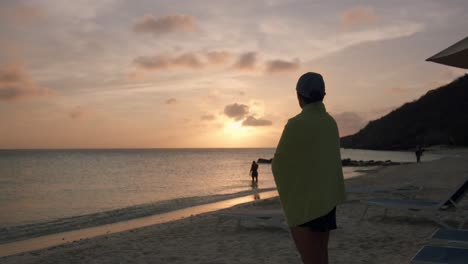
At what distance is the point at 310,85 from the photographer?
7.68ft

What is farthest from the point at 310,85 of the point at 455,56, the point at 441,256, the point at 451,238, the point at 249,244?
the point at 249,244

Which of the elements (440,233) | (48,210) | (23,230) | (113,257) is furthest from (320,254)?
(48,210)

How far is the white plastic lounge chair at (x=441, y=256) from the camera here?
12.6 feet

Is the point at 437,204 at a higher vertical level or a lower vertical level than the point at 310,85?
lower

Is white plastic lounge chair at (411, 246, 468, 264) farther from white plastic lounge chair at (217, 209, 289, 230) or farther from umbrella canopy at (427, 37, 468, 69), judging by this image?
white plastic lounge chair at (217, 209, 289, 230)

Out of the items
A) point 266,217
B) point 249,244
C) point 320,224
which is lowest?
point 249,244

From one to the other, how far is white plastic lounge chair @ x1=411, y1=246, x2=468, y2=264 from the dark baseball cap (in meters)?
2.34

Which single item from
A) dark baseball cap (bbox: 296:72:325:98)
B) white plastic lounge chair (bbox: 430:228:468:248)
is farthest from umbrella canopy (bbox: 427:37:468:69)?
dark baseball cap (bbox: 296:72:325:98)

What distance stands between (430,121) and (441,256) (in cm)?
9940

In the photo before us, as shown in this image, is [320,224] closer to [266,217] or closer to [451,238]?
[451,238]

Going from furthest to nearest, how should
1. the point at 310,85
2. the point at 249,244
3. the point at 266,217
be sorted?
1. the point at 266,217
2. the point at 249,244
3. the point at 310,85

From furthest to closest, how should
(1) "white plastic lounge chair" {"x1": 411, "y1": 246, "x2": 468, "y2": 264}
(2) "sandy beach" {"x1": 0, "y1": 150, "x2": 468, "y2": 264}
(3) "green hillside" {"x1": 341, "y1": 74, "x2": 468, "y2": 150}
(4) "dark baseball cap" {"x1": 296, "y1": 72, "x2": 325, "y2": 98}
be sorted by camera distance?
1. (3) "green hillside" {"x1": 341, "y1": 74, "x2": 468, "y2": 150}
2. (2) "sandy beach" {"x1": 0, "y1": 150, "x2": 468, "y2": 264}
3. (1) "white plastic lounge chair" {"x1": 411, "y1": 246, "x2": 468, "y2": 264}
4. (4) "dark baseball cap" {"x1": 296, "y1": 72, "x2": 325, "y2": 98}

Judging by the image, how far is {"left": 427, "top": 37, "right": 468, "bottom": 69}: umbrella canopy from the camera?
5.80 m

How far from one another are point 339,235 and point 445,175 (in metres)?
16.7
